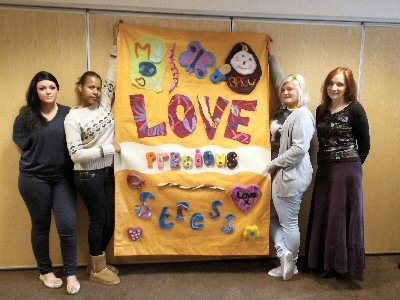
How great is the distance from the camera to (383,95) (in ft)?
9.70

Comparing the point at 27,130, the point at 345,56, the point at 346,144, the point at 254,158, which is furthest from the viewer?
the point at 345,56

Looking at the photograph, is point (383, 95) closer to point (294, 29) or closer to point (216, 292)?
point (294, 29)

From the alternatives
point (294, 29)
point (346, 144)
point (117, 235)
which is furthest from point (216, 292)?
point (294, 29)

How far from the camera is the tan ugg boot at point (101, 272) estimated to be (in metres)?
2.56

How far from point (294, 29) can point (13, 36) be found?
198 centimetres

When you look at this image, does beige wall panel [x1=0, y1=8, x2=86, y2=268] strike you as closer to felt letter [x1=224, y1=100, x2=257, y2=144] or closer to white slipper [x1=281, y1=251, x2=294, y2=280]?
felt letter [x1=224, y1=100, x2=257, y2=144]

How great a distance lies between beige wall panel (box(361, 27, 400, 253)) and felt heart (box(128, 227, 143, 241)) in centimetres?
181

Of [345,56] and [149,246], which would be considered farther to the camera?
[345,56]

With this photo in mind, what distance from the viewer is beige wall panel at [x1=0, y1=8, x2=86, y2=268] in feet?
8.34

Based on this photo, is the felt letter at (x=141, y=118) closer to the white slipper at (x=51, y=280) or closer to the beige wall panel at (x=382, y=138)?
the white slipper at (x=51, y=280)

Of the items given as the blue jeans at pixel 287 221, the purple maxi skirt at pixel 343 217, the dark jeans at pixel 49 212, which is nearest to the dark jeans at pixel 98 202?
the dark jeans at pixel 49 212

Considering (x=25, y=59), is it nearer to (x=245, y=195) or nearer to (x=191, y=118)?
(x=191, y=118)

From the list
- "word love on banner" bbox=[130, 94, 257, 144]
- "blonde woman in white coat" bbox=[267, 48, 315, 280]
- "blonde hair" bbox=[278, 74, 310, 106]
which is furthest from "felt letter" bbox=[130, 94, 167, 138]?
"blonde hair" bbox=[278, 74, 310, 106]

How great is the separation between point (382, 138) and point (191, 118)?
5.08 feet
